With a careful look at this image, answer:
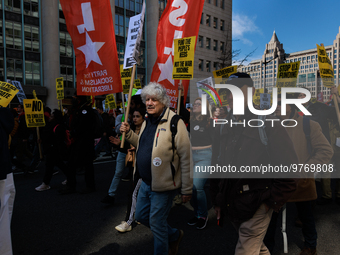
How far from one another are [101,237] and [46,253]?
27.5 inches

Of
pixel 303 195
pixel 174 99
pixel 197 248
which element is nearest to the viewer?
pixel 303 195

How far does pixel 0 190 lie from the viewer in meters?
2.98

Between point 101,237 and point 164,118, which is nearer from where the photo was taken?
point 164,118

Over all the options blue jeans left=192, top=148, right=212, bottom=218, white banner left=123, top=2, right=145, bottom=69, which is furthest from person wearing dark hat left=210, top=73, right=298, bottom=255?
white banner left=123, top=2, right=145, bottom=69

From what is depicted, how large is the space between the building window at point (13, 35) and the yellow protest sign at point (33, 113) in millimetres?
23966

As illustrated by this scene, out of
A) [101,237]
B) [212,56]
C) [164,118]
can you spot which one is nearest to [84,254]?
[101,237]

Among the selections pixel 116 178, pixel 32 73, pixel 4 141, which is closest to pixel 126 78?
pixel 116 178

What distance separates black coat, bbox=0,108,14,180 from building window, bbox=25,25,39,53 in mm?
28887

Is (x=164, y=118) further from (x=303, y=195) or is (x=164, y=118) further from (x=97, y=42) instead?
(x=97, y=42)

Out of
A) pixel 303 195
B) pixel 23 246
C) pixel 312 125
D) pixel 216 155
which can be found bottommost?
pixel 23 246

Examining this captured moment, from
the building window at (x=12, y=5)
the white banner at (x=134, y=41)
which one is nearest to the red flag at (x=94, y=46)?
the white banner at (x=134, y=41)

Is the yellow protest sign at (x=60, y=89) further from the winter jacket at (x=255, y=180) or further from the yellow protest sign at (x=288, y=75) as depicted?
the winter jacket at (x=255, y=180)

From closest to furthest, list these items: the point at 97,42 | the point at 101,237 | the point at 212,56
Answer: the point at 101,237 → the point at 97,42 → the point at 212,56

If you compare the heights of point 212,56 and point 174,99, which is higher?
point 212,56
